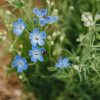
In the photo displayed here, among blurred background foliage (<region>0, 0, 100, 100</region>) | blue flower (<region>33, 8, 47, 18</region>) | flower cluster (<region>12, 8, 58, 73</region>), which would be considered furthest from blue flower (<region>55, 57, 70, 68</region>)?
blue flower (<region>33, 8, 47, 18</region>)

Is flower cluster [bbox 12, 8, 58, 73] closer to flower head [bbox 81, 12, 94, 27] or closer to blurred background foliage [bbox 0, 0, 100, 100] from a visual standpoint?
blurred background foliage [bbox 0, 0, 100, 100]

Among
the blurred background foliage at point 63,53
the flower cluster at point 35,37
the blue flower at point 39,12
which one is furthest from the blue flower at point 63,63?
the blue flower at point 39,12

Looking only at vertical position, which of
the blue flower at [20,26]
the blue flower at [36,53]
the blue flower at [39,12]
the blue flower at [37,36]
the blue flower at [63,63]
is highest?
the blue flower at [39,12]

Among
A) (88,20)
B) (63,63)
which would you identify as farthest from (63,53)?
(88,20)

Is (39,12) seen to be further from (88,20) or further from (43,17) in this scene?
(88,20)

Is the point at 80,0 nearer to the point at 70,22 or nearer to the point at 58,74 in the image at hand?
the point at 70,22

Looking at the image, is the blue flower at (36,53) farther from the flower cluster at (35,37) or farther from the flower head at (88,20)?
the flower head at (88,20)
